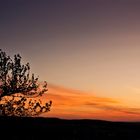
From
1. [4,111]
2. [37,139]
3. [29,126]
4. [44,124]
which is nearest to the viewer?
[37,139]

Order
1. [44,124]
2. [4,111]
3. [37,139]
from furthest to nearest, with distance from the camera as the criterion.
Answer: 1. [4,111]
2. [44,124]
3. [37,139]

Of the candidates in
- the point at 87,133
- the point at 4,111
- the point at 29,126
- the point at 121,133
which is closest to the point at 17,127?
the point at 29,126

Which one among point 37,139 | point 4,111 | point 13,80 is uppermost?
point 13,80

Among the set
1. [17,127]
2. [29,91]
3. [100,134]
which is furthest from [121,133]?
[29,91]

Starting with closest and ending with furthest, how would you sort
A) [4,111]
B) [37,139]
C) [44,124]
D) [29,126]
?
[37,139], [29,126], [44,124], [4,111]

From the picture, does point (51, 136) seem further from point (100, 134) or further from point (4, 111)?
point (4, 111)

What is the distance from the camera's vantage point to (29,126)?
24.1m

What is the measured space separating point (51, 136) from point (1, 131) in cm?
325

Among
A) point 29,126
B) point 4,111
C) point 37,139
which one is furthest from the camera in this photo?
point 4,111

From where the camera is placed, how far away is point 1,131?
22391 mm

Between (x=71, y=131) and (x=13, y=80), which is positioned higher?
(x=13, y=80)

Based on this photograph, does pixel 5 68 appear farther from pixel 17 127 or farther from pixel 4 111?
pixel 17 127

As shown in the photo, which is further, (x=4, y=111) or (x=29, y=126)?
(x=4, y=111)

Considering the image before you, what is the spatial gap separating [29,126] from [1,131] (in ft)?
7.61
